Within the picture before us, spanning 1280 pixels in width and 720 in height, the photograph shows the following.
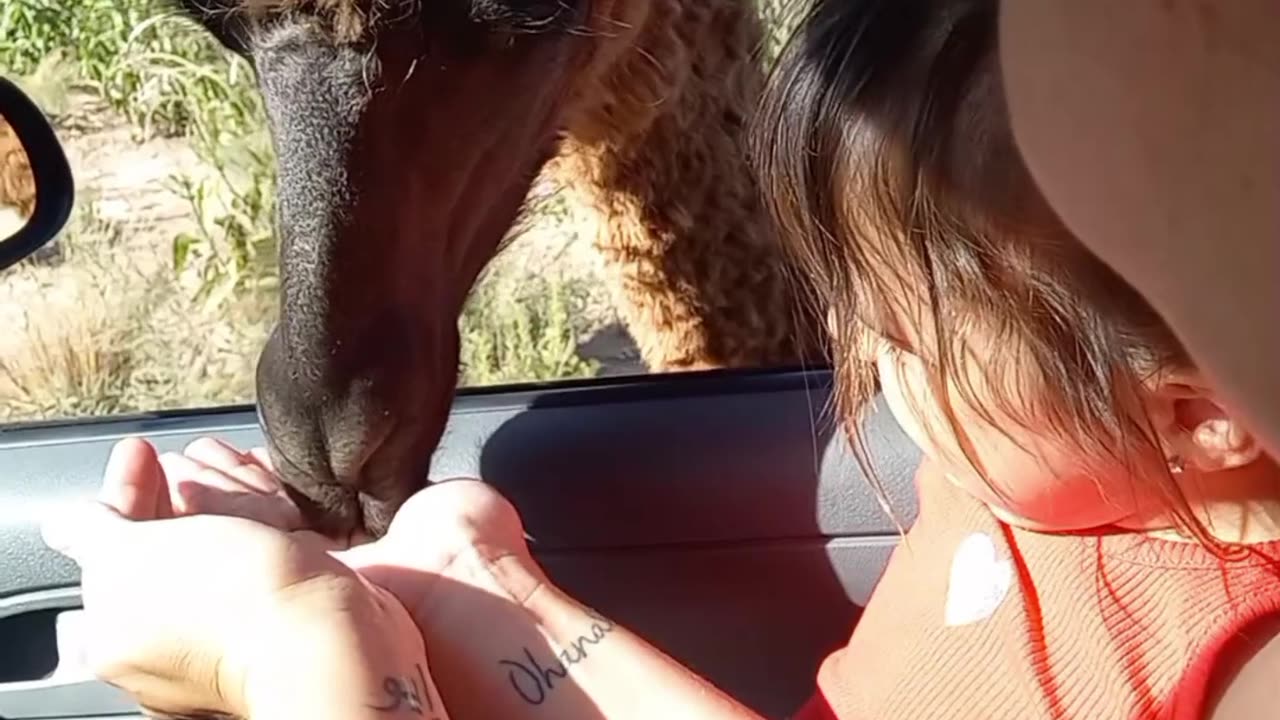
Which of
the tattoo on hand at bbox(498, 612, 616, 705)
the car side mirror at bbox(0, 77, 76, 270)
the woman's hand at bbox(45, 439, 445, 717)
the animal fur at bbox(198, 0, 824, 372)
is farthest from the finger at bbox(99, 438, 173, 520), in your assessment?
the animal fur at bbox(198, 0, 824, 372)

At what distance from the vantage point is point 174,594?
1.49 metres

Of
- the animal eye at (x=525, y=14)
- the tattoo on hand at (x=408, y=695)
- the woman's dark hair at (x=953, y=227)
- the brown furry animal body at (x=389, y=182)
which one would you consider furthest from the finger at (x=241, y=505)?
the woman's dark hair at (x=953, y=227)

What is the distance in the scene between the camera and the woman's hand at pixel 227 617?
139 cm

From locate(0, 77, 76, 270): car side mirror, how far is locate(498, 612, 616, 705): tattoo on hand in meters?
0.81

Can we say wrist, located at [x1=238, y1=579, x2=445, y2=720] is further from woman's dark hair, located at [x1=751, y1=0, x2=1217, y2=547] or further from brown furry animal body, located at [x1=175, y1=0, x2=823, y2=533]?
woman's dark hair, located at [x1=751, y1=0, x2=1217, y2=547]

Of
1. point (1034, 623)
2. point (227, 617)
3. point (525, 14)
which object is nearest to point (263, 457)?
point (227, 617)

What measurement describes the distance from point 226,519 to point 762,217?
1.50 meters

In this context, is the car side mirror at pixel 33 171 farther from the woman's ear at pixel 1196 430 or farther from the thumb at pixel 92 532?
the woman's ear at pixel 1196 430

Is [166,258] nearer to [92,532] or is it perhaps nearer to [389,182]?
[389,182]

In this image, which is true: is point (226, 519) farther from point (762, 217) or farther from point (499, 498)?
point (762, 217)

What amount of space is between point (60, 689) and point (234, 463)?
34 centimetres

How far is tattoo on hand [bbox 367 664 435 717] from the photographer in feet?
4.53

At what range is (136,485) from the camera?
1.62 m

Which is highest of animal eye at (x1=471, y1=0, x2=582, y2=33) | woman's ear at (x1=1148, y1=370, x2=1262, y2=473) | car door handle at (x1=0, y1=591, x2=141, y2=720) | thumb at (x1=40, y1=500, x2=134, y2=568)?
animal eye at (x1=471, y1=0, x2=582, y2=33)
